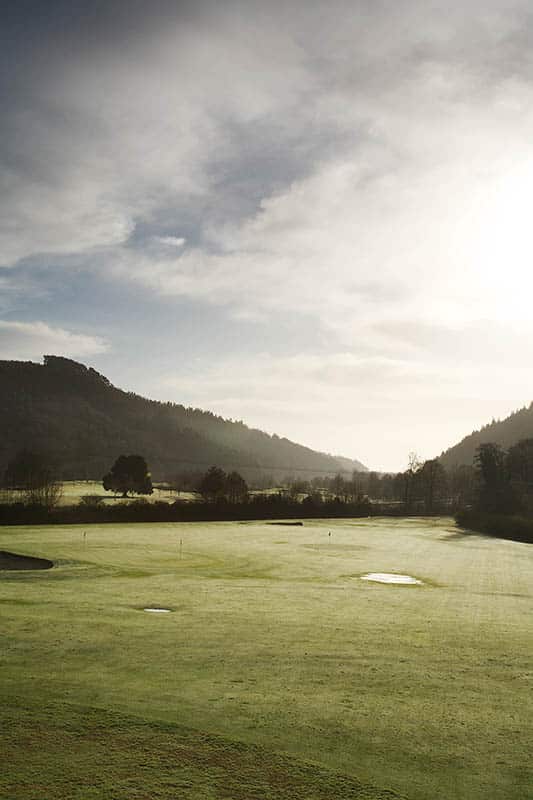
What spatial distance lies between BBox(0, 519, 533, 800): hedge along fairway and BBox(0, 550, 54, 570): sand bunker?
34.2ft

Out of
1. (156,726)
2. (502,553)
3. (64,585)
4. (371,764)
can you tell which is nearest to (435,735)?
(371,764)

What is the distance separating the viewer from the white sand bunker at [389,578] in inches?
1774

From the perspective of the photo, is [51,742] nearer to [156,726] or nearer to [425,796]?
[156,726]

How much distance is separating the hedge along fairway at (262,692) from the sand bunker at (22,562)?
34.2ft

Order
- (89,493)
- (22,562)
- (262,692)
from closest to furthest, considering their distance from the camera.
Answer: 1. (262,692)
2. (22,562)
3. (89,493)

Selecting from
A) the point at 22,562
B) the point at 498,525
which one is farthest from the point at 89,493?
the point at 22,562

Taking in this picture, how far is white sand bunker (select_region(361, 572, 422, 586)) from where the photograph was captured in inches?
1774

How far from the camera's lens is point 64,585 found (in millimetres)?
35062

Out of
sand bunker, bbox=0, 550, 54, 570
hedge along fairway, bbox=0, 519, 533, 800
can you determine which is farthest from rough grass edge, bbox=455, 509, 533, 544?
sand bunker, bbox=0, 550, 54, 570

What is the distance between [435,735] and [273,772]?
4.21 metres

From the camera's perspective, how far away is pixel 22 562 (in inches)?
1909

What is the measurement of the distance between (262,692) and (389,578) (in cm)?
3315

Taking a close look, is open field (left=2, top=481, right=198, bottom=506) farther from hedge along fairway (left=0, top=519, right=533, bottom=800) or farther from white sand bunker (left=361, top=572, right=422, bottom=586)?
hedge along fairway (left=0, top=519, right=533, bottom=800)

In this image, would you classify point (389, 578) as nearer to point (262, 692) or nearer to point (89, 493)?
point (262, 692)
